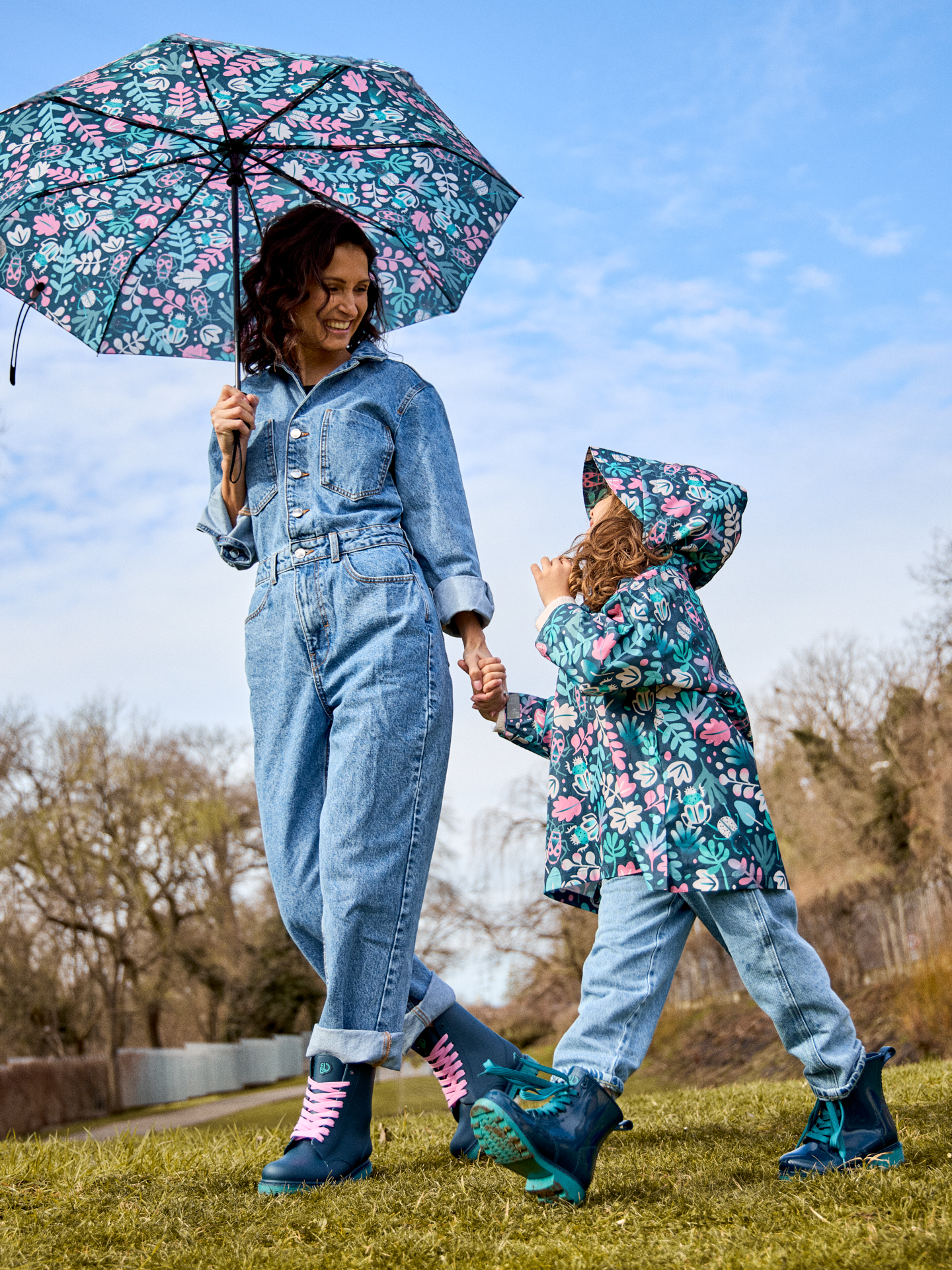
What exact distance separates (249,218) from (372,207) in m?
0.41

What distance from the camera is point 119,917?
26.8 meters

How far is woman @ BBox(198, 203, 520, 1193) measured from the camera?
7.83 ft

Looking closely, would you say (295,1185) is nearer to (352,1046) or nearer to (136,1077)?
(352,1046)

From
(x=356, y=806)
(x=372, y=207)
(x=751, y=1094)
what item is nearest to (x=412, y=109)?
(x=372, y=207)

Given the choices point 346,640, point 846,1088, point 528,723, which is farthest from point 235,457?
point 846,1088

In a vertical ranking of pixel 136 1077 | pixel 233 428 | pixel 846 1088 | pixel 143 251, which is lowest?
pixel 136 1077

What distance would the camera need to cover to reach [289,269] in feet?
9.28

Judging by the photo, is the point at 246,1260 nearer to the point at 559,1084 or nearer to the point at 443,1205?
the point at 443,1205

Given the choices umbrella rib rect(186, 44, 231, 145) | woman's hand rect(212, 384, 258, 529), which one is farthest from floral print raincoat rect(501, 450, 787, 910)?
umbrella rib rect(186, 44, 231, 145)

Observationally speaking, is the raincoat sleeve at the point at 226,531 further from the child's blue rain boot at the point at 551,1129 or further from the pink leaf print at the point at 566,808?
the child's blue rain boot at the point at 551,1129

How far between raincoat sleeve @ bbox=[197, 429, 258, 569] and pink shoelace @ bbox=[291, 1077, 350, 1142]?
127 cm

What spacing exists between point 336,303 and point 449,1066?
192 cm

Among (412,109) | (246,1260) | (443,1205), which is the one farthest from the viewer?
(412,109)

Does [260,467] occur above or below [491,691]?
above
